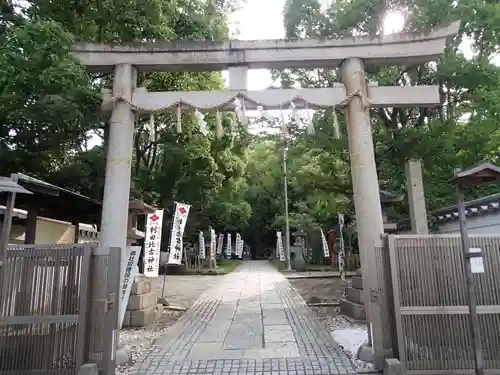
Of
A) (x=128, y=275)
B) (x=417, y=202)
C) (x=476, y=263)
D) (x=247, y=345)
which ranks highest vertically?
(x=417, y=202)

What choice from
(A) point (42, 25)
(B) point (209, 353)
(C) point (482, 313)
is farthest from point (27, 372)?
(C) point (482, 313)

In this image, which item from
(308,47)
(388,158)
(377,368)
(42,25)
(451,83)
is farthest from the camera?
(388,158)

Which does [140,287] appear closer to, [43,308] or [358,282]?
[43,308]

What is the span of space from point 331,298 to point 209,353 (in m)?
7.46

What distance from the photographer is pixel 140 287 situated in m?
9.51

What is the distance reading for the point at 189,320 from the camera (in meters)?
10.1

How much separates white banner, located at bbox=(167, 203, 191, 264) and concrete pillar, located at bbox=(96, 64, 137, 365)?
6641 mm

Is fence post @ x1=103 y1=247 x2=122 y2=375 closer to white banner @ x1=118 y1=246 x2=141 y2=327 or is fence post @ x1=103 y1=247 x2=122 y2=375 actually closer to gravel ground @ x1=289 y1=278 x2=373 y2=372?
white banner @ x1=118 y1=246 x2=141 y2=327

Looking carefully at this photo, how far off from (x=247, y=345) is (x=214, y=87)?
428 inches

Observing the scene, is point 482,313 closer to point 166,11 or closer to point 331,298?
point 331,298

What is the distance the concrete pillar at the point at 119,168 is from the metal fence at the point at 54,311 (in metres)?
Answer: 1.30

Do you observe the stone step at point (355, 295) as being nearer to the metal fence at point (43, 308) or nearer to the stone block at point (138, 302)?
the stone block at point (138, 302)

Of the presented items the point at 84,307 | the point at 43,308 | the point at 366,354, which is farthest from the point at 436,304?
the point at 43,308

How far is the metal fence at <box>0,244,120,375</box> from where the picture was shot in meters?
5.10
